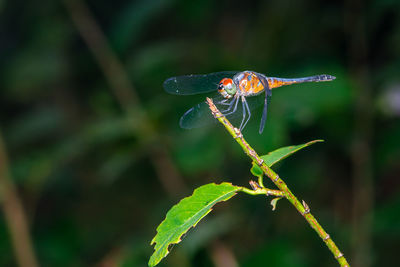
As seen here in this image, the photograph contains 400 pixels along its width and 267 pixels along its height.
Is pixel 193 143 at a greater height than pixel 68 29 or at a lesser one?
lesser

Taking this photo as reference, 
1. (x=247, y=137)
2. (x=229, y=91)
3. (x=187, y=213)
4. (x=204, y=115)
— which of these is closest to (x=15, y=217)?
(x=247, y=137)

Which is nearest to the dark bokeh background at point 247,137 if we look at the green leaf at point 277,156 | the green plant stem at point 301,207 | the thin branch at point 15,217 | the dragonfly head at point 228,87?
the thin branch at point 15,217

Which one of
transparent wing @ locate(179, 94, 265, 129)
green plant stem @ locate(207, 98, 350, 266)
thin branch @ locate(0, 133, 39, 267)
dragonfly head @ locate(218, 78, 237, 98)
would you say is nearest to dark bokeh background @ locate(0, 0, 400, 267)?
thin branch @ locate(0, 133, 39, 267)

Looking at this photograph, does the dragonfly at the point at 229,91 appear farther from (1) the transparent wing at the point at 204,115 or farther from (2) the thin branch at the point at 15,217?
(2) the thin branch at the point at 15,217

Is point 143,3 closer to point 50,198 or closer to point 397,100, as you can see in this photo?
point 397,100

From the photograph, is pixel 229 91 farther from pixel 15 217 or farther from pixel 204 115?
pixel 15 217

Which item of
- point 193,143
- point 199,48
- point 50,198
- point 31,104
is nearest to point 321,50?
point 199,48
